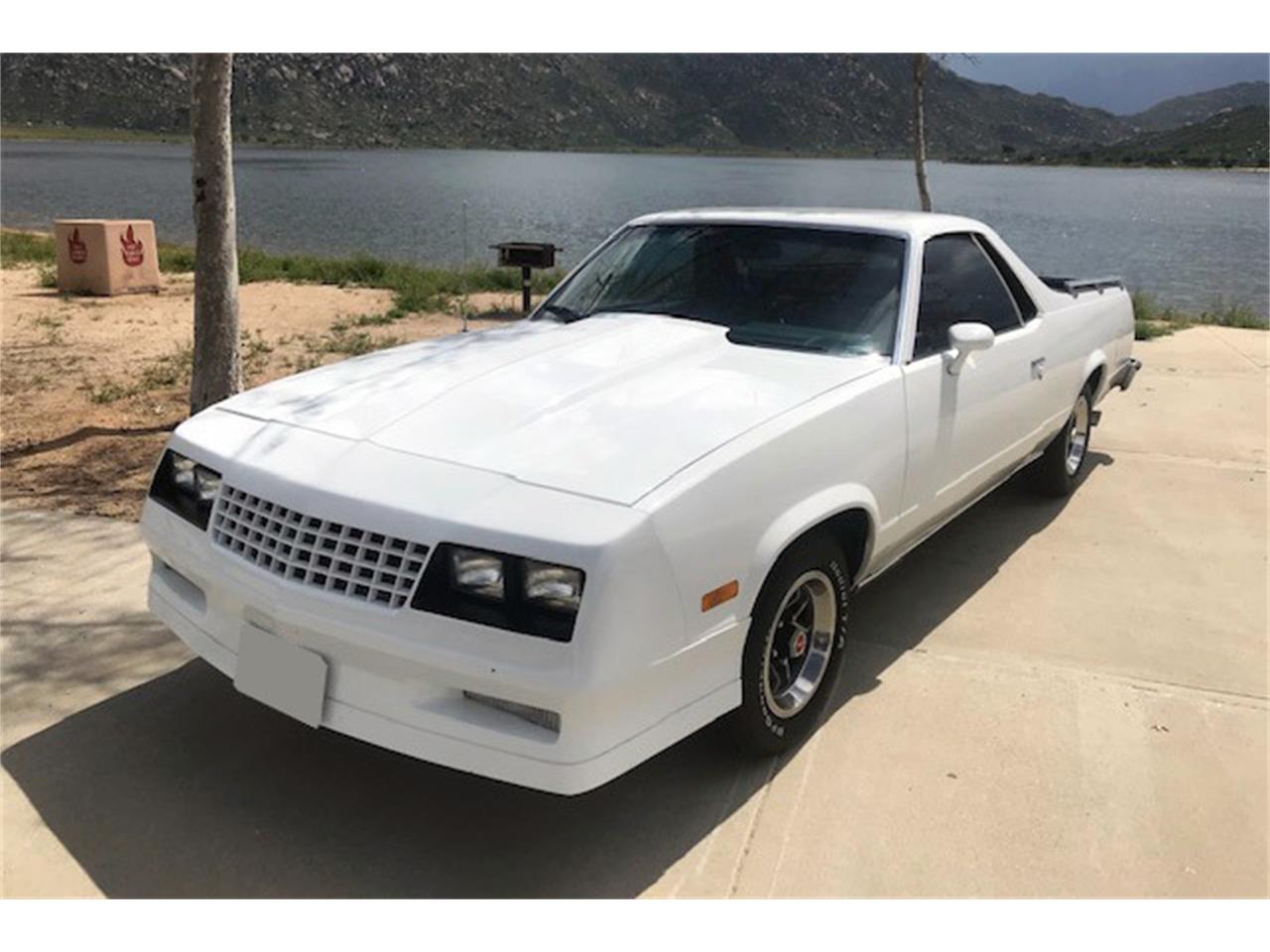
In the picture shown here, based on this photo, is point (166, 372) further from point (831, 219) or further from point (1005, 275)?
point (1005, 275)

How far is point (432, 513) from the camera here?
236 centimetres

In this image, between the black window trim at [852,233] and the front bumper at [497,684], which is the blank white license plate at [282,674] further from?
the black window trim at [852,233]

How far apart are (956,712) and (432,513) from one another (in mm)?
1934

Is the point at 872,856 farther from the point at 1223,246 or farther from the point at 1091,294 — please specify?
the point at 1223,246

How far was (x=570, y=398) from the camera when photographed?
303cm

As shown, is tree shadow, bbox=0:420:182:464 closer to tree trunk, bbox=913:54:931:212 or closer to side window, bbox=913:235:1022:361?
side window, bbox=913:235:1022:361

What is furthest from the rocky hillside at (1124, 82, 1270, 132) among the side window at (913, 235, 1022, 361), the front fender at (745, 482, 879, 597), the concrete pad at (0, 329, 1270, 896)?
the front fender at (745, 482, 879, 597)

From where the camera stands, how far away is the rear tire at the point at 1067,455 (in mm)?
5273

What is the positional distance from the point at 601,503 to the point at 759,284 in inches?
72.3

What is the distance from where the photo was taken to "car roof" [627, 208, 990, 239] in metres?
3.95

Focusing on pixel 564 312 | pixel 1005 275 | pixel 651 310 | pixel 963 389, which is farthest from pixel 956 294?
pixel 564 312

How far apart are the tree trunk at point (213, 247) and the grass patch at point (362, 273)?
286 inches

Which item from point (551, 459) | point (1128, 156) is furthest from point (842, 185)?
point (1128, 156)

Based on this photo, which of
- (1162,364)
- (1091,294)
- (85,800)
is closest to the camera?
(85,800)
